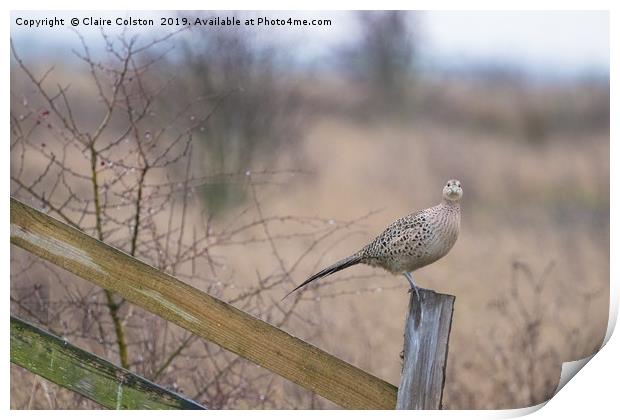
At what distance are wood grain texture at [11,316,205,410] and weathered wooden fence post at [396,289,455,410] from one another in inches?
22.9

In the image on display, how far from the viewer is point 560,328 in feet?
15.3

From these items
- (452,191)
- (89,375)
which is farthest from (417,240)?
(89,375)

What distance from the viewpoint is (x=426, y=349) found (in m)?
2.53

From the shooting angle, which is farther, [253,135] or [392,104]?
[392,104]

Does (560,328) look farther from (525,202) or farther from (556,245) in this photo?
(525,202)

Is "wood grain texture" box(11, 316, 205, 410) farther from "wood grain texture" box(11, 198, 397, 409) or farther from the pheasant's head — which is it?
the pheasant's head

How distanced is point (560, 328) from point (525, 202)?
8.19ft

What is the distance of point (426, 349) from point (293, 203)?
432 centimetres

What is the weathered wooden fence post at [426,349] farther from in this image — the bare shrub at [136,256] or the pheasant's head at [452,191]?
the bare shrub at [136,256]

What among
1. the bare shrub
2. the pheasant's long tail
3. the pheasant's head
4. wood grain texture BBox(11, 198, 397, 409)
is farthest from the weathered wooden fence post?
the bare shrub

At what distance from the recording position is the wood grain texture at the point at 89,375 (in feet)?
8.80

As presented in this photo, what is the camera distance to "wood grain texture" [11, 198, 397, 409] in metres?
2.60

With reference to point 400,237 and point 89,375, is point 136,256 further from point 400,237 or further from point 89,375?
point 400,237

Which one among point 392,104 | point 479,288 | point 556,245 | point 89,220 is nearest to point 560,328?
point 479,288
